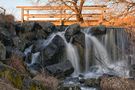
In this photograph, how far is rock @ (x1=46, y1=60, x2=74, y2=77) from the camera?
18625 millimetres

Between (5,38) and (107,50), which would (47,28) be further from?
(107,50)

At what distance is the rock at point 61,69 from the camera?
18.6 metres

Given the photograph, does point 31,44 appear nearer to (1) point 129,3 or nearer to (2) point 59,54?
(2) point 59,54

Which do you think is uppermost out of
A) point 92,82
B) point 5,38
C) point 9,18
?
point 9,18

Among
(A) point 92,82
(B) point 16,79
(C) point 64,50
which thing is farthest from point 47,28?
(B) point 16,79

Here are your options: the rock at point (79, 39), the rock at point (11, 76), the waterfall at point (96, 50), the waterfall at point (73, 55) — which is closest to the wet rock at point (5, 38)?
the waterfall at point (73, 55)

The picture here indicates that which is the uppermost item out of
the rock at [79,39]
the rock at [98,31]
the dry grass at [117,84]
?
Result: the rock at [98,31]

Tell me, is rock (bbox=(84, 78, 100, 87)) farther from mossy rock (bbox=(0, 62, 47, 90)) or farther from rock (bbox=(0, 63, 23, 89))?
rock (bbox=(0, 63, 23, 89))

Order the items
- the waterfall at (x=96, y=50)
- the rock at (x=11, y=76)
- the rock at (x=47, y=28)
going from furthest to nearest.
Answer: the rock at (x=47, y=28) → the waterfall at (x=96, y=50) → the rock at (x=11, y=76)

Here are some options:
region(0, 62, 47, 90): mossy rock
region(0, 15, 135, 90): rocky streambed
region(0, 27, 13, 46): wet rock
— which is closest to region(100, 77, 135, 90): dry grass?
region(0, 15, 135, 90): rocky streambed

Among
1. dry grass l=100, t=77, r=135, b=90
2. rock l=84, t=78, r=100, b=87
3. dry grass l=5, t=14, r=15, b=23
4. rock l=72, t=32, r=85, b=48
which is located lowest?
rock l=84, t=78, r=100, b=87

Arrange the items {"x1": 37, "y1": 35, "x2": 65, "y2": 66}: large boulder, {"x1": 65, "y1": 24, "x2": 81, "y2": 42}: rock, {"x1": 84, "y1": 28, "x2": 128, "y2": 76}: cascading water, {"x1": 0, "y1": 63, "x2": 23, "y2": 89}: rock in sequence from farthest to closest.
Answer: {"x1": 65, "y1": 24, "x2": 81, "y2": 42}: rock, {"x1": 84, "y1": 28, "x2": 128, "y2": 76}: cascading water, {"x1": 37, "y1": 35, "x2": 65, "y2": 66}: large boulder, {"x1": 0, "y1": 63, "x2": 23, "y2": 89}: rock

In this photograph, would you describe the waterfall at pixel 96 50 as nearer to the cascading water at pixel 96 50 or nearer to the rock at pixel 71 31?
the cascading water at pixel 96 50

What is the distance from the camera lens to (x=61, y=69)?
19.0 m
